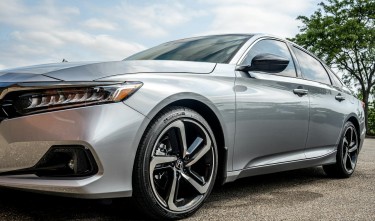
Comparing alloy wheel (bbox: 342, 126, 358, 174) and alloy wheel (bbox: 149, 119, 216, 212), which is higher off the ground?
alloy wheel (bbox: 149, 119, 216, 212)

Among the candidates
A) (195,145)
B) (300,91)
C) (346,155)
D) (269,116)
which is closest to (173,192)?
(195,145)

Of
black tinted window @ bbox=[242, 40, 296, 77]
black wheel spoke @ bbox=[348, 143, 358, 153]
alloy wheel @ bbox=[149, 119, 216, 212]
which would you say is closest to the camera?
alloy wheel @ bbox=[149, 119, 216, 212]

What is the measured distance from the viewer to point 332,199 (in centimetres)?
341

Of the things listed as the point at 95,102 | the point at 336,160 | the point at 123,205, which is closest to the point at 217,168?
the point at 123,205

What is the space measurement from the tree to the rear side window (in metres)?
18.6

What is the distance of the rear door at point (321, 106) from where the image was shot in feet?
13.1

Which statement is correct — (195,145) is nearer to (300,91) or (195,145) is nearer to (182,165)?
(182,165)

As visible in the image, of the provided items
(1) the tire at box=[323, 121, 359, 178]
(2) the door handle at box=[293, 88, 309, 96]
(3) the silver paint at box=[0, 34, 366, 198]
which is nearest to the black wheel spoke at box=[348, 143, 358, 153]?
(1) the tire at box=[323, 121, 359, 178]

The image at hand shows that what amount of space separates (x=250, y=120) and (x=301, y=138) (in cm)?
91

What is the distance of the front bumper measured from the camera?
84.2 inches

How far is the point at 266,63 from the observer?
3092 mm

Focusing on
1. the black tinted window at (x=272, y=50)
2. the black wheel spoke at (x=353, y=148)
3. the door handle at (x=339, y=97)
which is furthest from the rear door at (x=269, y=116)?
the black wheel spoke at (x=353, y=148)

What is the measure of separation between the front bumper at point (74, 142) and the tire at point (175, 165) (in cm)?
15

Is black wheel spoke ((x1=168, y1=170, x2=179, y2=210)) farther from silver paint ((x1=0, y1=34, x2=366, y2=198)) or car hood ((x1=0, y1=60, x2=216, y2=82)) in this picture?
car hood ((x1=0, y1=60, x2=216, y2=82))
